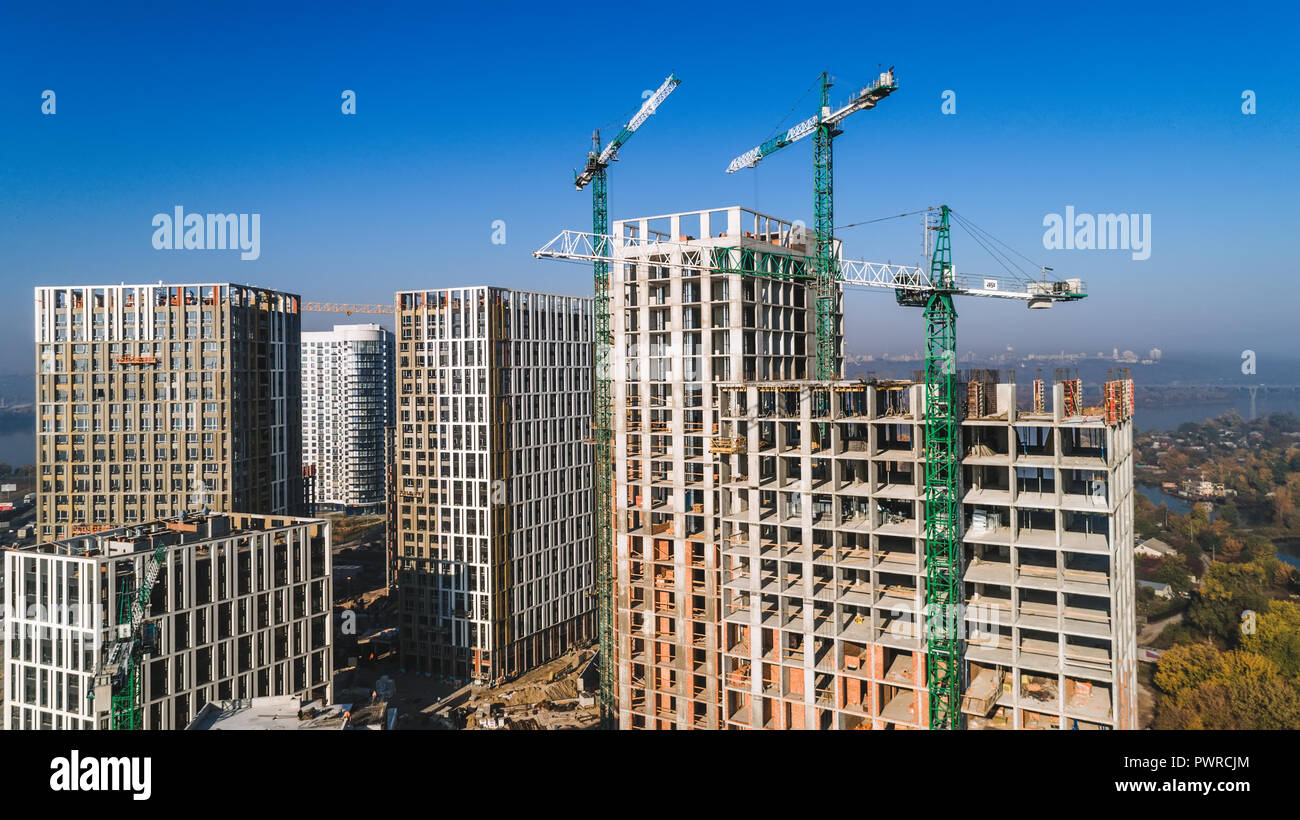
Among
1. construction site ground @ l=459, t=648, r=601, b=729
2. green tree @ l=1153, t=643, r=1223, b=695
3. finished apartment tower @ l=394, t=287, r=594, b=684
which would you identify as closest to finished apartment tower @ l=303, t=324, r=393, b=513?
finished apartment tower @ l=394, t=287, r=594, b=684

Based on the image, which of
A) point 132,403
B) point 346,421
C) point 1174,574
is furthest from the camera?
point 346,421

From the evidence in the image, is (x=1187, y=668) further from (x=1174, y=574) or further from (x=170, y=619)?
(x=170, y=619)

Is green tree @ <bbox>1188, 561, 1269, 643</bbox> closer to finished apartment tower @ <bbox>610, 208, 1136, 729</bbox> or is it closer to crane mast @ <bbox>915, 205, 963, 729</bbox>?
finished apartment tower @ <bbox>610, 208, 1136, 729</bbox>

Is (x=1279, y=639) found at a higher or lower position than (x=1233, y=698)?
higher

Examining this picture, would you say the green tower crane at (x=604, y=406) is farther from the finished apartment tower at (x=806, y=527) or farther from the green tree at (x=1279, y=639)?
the green tree at (x=1279, y=639)

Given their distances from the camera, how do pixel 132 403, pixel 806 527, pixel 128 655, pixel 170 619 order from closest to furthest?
pixel 806 527
pixel 128 655
pixel 170 619
pixel 132 403

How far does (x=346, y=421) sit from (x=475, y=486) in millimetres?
72763

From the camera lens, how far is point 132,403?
53469mm

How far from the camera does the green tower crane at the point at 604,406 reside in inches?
1625

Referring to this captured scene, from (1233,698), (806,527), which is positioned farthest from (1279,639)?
(806,527)

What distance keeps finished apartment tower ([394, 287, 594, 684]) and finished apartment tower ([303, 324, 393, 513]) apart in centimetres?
6685
